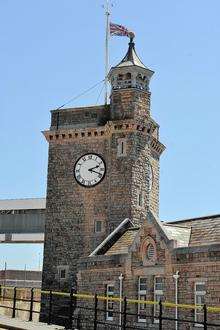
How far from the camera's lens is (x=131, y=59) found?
39188 mm

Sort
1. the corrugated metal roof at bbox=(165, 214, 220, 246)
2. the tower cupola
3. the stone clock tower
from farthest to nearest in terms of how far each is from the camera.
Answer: the tower cupola → the stone clock tower → the corrugated metal roof at bbox=(165, 214, 220, 246)

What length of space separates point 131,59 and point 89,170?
7969mm

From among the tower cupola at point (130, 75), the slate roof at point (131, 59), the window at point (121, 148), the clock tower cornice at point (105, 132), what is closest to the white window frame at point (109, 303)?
the window at point (121, 148)

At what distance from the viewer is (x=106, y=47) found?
42.6 metres

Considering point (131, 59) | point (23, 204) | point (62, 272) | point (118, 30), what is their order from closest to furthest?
point (62, 272), point (131, 59), point (118, 30), point (23, 204)

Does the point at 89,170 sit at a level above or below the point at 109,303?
above

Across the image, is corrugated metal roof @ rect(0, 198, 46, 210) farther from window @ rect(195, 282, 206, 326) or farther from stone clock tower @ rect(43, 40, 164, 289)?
window @ rect(195, 282, 206, 326)

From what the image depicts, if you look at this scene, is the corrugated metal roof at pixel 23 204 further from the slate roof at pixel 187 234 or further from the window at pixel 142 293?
the window at pixel 142 293

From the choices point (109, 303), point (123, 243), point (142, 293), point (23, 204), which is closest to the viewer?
point (142, 293)

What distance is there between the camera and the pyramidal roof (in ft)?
127

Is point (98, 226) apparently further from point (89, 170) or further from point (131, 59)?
point (131, 59)

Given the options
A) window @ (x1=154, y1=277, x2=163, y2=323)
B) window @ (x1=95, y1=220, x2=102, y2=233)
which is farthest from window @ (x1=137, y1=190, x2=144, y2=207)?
window @ (x1=154, y1=277, x2=163, y2=323)

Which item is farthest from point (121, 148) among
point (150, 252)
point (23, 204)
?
point (23, 204)

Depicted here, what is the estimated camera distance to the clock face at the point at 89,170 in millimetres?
37344
